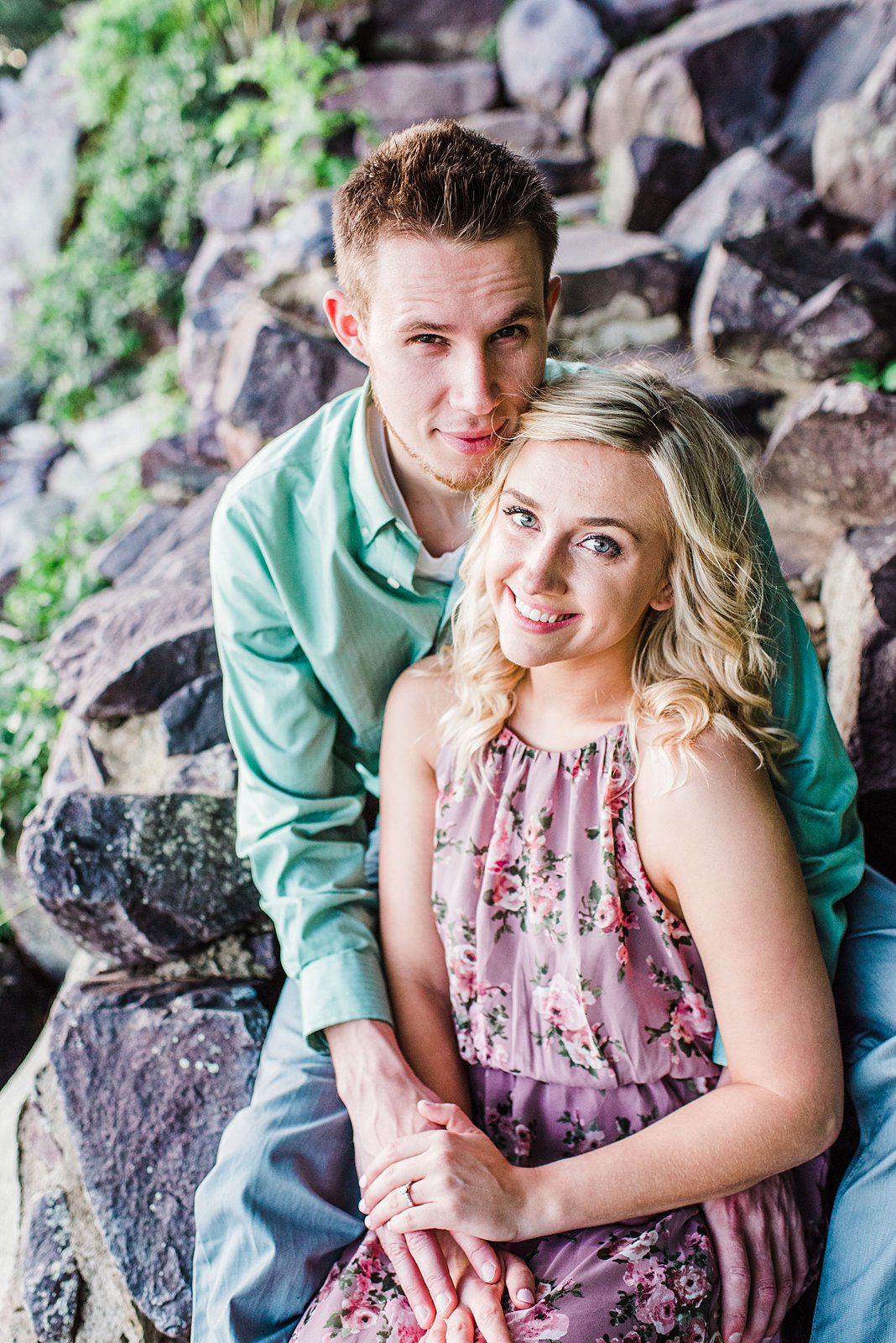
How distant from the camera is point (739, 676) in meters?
1.68

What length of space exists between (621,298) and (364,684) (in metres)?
2.94

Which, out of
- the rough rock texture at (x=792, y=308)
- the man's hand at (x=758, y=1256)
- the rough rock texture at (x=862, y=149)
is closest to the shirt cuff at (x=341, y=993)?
the man's hand at (x=758, y=1256)

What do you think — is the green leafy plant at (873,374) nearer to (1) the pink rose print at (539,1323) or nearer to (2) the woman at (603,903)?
(2) the woman at (603,903)

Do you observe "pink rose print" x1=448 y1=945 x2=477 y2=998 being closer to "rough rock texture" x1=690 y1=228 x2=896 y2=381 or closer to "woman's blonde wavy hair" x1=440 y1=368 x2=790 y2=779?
"woman's blonde wavy hair" x1=440 y1=368 x2=790 y2=779

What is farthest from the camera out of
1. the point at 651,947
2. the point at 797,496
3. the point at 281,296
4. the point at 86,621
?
the point at 281,296

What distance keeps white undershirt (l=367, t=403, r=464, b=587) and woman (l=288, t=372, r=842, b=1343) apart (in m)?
0.23

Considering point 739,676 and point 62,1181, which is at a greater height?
point 739,676

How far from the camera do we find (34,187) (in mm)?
8789

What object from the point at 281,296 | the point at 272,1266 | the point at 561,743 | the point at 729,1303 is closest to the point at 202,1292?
the point at 272,1266

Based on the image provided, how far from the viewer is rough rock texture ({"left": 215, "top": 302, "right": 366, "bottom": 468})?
12.5 ft

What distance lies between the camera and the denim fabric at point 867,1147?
4.91 feet

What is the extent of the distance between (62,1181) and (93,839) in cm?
71

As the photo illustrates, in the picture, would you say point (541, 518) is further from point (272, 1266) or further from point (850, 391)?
point (850, 391)

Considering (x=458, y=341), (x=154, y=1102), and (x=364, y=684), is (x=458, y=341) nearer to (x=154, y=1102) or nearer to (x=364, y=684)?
(x=364, y=684)
